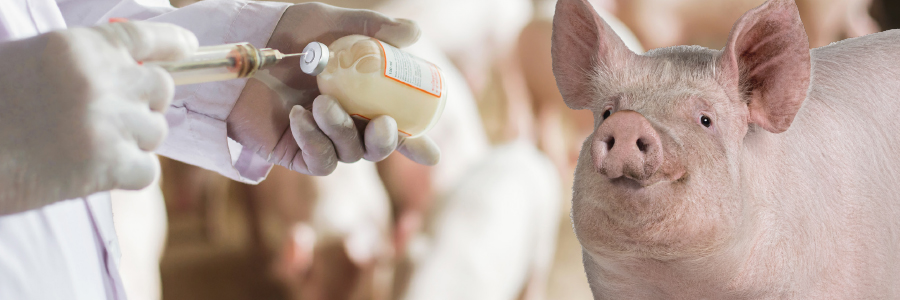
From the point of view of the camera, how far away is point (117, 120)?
0.42 m

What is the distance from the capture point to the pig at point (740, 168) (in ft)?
1.42

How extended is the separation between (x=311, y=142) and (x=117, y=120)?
0.30 m

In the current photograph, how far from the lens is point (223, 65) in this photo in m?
0.53

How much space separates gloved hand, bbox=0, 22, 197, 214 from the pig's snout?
316 mm

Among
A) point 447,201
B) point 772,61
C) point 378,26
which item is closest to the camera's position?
point 772,61

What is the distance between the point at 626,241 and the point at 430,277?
1.03 m

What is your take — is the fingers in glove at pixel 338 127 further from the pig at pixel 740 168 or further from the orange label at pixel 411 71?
the pig at pixel 740 168

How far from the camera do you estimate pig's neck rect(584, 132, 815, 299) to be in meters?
0.47

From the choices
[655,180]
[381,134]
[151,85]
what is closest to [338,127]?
[381,134]

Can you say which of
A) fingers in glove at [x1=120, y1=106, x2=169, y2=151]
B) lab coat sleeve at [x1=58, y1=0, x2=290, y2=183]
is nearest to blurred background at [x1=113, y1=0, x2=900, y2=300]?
lab coat sleeve at [x1=58, y1=0, x2=290, y2=183]

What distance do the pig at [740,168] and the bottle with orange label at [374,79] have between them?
0.53 ft

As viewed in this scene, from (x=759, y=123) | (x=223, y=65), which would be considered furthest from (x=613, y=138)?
(x=223, y=65)

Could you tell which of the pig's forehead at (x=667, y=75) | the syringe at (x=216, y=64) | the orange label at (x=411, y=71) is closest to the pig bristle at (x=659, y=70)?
the pig's forehead at (x=667, y=75)

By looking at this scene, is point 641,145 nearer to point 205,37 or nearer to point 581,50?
point 581,50
